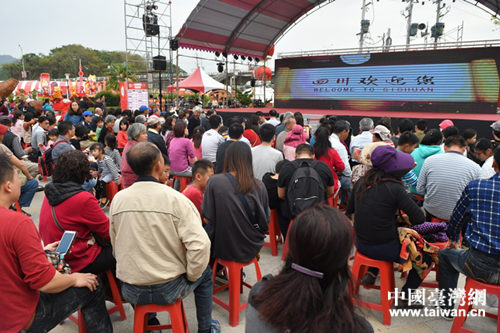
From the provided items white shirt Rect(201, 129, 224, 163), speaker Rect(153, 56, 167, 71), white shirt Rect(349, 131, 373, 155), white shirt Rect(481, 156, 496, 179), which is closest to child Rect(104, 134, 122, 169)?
white shirt Rect(201, 129, 224, 163)

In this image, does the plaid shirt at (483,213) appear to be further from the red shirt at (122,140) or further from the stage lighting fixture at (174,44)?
the stage lighting fixture at (174,44)

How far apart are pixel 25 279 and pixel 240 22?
14399 millimetres

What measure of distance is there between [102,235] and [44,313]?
55 cm

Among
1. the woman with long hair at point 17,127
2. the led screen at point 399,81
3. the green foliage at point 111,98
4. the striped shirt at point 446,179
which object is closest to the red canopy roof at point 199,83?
the led screen at point 399,81

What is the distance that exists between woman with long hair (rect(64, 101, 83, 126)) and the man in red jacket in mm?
5860

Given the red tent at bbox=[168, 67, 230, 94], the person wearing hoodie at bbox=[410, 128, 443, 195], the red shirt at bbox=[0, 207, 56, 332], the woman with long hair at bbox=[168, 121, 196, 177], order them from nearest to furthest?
the red shirt at bbox=[0, 207, 56, 332] → the person wearing hoodie at bbox=[410, 128, 443, 195] → the woman with long hair at bbox=[168, 121, 196, 177] → the red tent at bbox=[168, 67, 230, 94]

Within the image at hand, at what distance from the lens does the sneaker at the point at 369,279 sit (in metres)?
2.94

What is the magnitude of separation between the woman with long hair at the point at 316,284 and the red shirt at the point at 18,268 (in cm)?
118

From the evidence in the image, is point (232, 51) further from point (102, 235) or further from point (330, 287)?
point (330, 287)

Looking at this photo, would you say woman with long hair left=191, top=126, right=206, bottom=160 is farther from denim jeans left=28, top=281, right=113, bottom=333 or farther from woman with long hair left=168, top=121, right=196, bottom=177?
denim jeans left=28, top=281, right=113, bottom=333

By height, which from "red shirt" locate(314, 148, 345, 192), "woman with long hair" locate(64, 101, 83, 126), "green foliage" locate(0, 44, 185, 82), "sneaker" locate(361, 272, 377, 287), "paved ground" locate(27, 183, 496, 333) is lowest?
"paved ground" locate(27, 183, 496, 333)

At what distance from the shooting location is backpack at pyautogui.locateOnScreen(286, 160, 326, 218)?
2854mm

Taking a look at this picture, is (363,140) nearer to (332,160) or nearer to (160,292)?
(332,160)

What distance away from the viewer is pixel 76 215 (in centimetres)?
201
